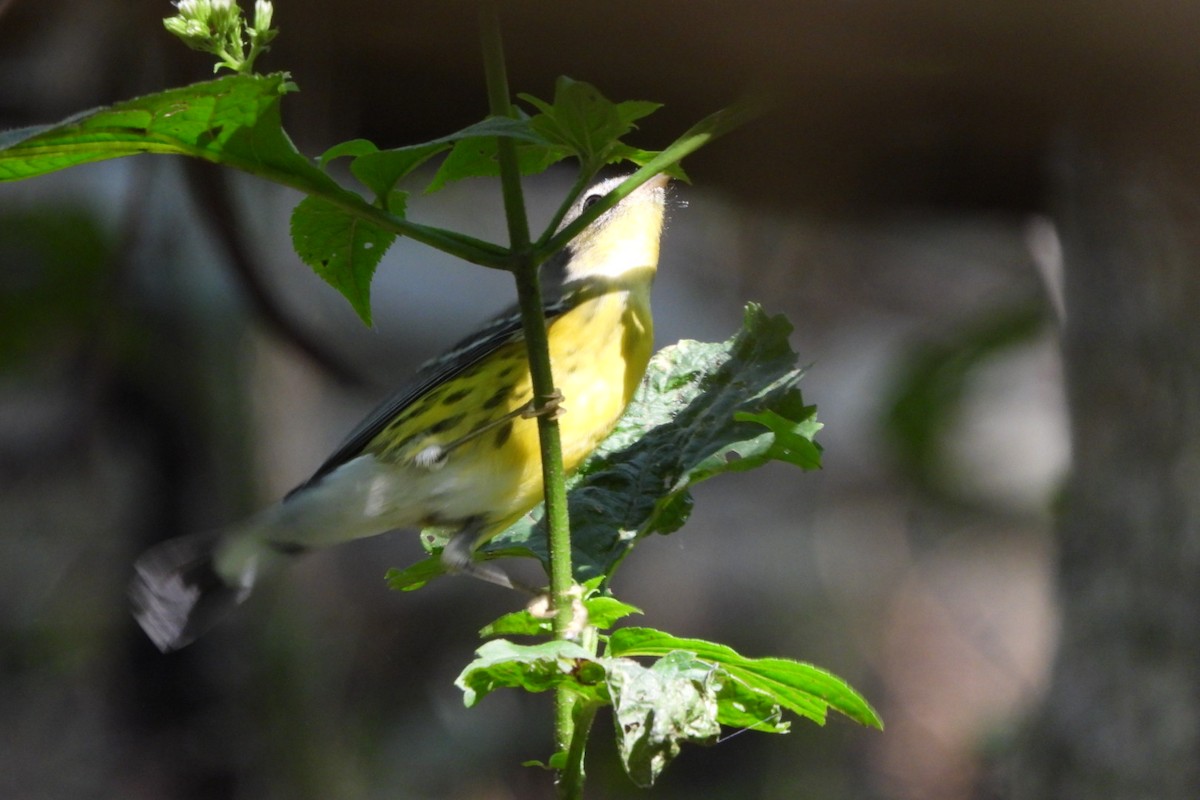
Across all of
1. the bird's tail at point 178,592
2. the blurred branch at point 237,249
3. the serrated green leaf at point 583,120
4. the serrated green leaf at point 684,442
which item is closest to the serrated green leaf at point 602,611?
the serrated green leaf at point 684,442

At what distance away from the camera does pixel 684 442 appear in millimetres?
788

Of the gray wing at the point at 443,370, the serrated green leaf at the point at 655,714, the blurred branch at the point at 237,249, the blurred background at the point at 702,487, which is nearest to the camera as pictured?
the serrated green leaf at the point at 655,714

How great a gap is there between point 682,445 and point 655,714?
0.31 meters

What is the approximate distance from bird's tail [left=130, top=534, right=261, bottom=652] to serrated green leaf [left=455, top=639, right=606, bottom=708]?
511 mm

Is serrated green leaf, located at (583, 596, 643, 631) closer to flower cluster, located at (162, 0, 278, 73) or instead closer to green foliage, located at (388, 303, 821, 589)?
green foliage, located at (388, 303, 821, 589)

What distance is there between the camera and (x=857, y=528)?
385 centimetres

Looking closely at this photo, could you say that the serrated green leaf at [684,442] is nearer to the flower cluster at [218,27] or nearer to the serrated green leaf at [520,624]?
the serrated green leaf at [520,624]

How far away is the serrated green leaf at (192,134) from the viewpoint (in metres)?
0.52

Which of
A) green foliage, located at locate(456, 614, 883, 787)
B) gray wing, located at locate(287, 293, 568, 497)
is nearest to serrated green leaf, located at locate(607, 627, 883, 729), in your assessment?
green foliage, located at locate(456, 614, 883, 787)

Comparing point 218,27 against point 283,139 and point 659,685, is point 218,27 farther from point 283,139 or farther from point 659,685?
point 659,685

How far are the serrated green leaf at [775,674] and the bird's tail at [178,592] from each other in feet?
1.77

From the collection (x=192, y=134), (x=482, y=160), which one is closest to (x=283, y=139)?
(x=192, y=134)

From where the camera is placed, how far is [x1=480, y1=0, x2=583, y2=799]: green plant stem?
0.53 m

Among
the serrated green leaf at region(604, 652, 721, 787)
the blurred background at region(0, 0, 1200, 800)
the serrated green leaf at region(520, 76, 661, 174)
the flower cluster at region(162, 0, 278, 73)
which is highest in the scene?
the flower cluster at region(162, 0, 278, 73)
